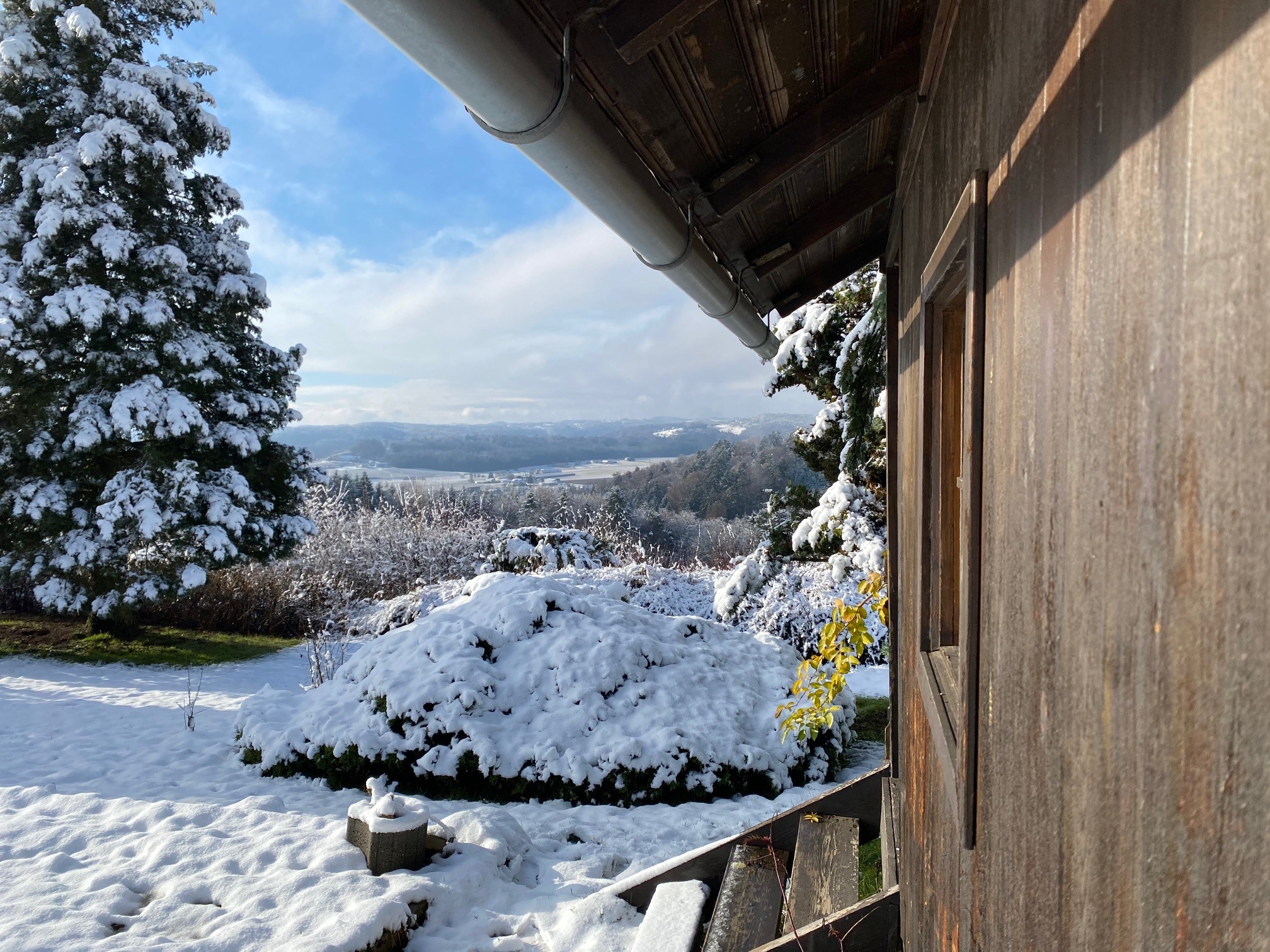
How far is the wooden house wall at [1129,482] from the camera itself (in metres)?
0.33

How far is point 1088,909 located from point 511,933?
10.8ft

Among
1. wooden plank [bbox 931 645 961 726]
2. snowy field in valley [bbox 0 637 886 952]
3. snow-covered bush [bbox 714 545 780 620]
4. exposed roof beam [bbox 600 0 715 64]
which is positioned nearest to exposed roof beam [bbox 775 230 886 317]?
exposed roof beam [bbox 600 0 715 64]

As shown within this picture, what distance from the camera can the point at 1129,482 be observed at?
478mm

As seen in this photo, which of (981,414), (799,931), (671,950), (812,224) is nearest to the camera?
(981,414)

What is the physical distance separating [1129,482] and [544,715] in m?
5.22

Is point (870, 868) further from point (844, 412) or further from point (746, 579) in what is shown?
point (746, 579)

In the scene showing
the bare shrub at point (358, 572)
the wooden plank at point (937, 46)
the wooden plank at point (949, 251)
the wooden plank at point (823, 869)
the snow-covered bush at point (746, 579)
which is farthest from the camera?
the bare shrub at point (358, 572)

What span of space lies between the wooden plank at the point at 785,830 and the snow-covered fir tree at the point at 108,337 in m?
7.65

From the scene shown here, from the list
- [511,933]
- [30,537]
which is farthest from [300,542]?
[511,933]

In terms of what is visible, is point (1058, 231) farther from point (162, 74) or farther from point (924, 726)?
point (162, 74)

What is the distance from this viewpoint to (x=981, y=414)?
1.06 m

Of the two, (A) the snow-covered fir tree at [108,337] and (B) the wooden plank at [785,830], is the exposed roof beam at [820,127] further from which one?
(A) the snow-covered fir tree at [108,337]

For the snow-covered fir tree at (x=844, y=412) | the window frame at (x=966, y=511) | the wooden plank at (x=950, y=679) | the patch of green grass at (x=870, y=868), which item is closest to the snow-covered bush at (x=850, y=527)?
the snow-covered fir tree at (x=844, y=412)

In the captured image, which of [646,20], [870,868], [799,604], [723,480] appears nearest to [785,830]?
[870,868]
